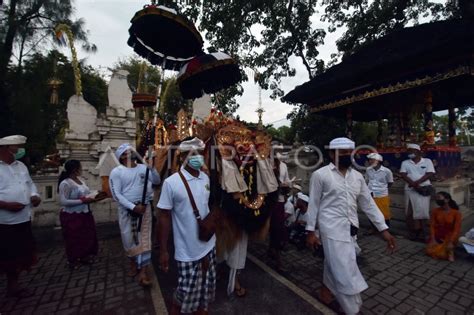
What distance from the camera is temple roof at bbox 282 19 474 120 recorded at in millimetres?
5453

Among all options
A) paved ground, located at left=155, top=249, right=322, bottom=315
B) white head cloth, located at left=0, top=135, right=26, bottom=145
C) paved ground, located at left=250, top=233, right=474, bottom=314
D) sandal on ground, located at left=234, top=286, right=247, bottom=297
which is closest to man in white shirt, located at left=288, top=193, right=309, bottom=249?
paved ground, located at left=250, top=233, right=474, bottom=314

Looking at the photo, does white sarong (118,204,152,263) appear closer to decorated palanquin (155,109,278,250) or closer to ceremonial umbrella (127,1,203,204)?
ceremonial umbrella (127,1,203,204)

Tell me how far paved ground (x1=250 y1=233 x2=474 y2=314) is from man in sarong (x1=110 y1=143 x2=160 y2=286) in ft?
7.38

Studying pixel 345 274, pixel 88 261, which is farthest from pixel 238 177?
pixel 88 261

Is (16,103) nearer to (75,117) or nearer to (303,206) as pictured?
(75,117)

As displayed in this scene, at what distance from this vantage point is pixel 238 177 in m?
3.31

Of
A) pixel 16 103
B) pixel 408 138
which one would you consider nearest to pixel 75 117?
pixel 16 103

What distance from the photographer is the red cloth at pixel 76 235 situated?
13.8 feet

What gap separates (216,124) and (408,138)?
8732 millimetres

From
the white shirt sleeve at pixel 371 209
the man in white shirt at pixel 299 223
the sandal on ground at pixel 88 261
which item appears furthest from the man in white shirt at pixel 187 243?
the man in white shirt at pixel 299 223

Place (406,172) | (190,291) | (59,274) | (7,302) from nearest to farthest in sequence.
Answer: (190,291)
(7,302)
(59,274)
(406,172)

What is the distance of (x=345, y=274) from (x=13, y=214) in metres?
4.47

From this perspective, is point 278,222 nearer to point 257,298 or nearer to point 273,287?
point 273,287

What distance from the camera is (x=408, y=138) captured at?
29.5ft
